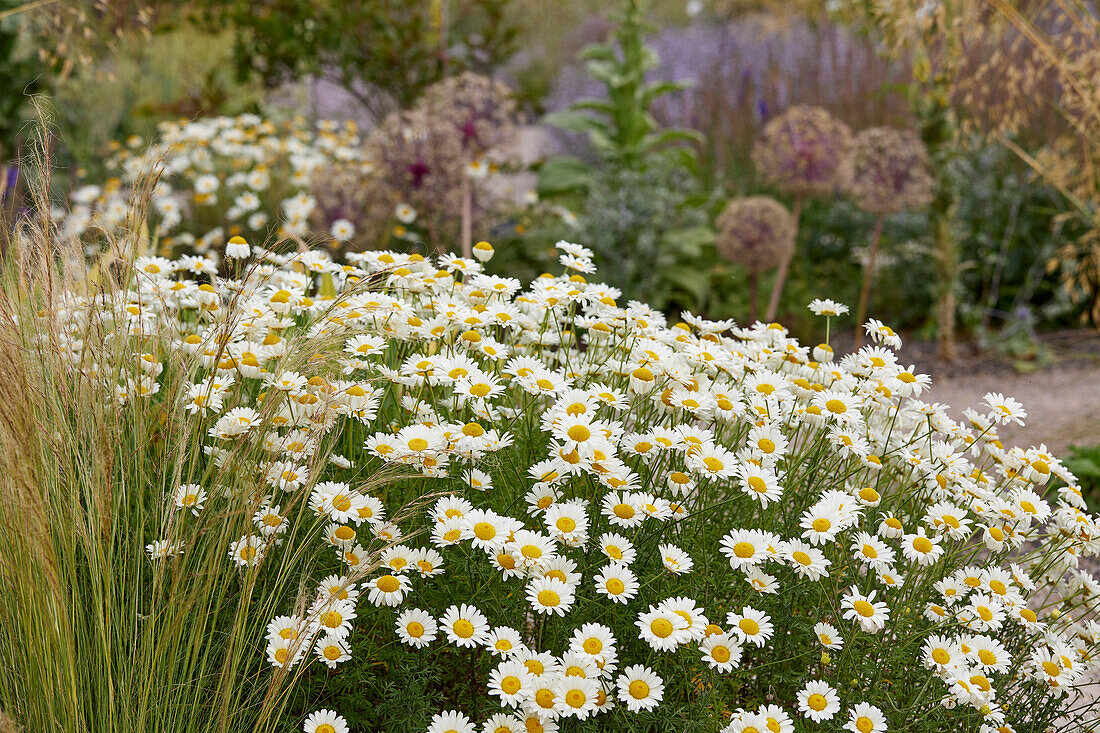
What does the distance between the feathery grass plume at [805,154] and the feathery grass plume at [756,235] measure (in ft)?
0.34

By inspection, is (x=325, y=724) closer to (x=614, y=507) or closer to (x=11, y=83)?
(x=614, y=507)

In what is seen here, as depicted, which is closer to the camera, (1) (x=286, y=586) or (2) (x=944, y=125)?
(1) (x=286, y=586)

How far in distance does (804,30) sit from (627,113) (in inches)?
173

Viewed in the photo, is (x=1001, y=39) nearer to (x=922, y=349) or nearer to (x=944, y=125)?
(x=944, y=125)

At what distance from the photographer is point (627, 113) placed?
5.35 meters

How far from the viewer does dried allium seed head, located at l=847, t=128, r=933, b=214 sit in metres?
4.62

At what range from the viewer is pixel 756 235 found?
4.54 m

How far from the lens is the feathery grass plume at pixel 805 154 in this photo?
15.0 ft

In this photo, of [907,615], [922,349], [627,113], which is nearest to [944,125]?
[922,349]

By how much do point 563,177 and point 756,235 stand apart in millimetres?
1438

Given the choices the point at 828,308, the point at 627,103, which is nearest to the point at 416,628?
the point at 828,308

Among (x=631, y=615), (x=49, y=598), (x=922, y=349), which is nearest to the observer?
(x=49, y=598)

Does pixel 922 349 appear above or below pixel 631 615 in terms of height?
below

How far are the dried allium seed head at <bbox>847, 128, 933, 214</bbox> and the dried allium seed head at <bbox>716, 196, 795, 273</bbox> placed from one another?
17.1 inches
